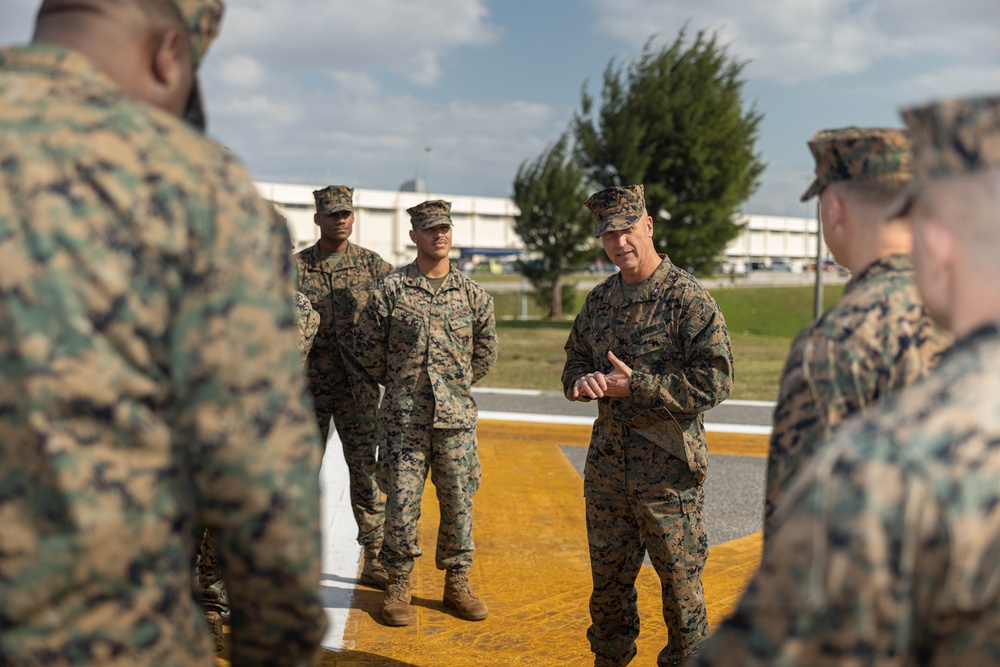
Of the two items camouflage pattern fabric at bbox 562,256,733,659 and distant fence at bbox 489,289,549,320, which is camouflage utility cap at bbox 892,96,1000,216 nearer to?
camouflage pattern fabric at bbox 562,256,733,659

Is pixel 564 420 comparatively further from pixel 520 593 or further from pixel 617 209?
pixel 617 209

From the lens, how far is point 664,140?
1095 inches

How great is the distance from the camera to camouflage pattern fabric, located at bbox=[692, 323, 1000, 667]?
127 centimetres

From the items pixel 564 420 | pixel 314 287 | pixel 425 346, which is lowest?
pixel 564 420

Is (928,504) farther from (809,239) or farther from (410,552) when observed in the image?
(809,239)

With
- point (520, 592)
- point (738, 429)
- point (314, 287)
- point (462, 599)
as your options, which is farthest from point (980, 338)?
point (738, 429)

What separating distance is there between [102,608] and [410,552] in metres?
3.82

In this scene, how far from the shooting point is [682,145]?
27.6 m

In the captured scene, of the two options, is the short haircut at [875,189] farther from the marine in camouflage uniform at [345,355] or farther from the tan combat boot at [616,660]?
the marine in camouflage uniform at [345,355]

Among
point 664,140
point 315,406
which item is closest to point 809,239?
point 664,140


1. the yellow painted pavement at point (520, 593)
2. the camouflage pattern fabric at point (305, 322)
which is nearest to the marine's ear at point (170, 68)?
the yellow painted pavement at point (520, 593)

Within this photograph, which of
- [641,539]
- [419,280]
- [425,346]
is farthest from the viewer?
[419,280]

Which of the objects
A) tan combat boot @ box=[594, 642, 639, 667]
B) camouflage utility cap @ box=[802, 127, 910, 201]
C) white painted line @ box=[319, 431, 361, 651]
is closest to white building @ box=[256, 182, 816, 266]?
white painted line @ box=[319, 431, 361, 651]

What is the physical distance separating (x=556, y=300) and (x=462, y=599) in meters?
24.7
